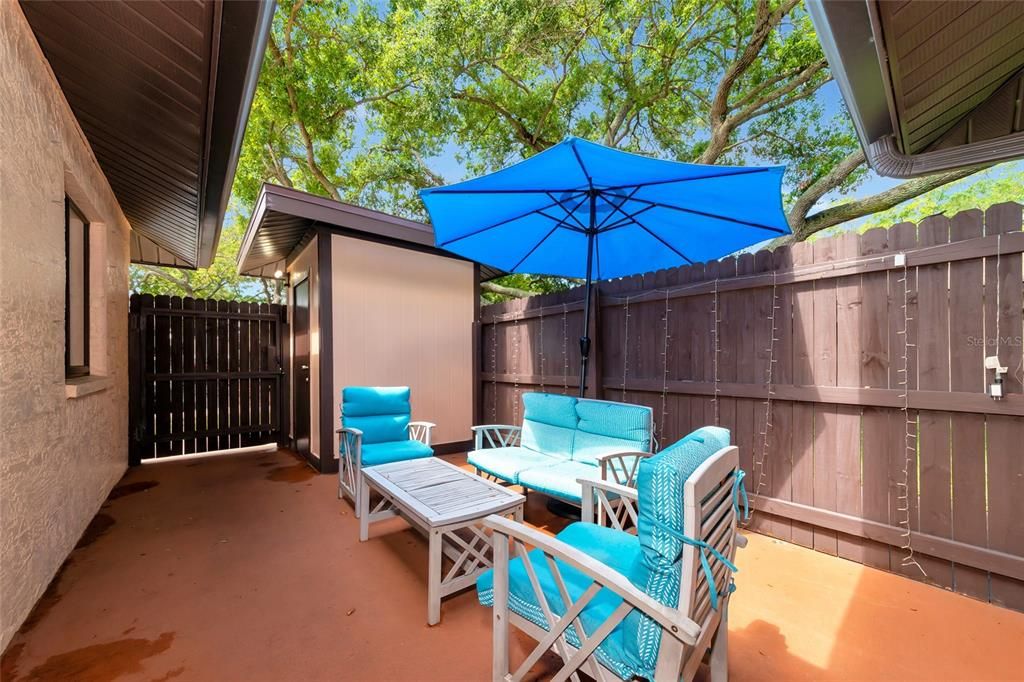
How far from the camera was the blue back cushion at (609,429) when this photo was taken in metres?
3.05

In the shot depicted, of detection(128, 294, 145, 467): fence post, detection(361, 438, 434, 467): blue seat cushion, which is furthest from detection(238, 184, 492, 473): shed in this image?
detection(128, 294, 145, 467): fence post

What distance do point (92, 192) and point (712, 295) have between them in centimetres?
499

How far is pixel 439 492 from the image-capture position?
8.22 feet

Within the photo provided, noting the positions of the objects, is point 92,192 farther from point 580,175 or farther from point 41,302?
point 580,175

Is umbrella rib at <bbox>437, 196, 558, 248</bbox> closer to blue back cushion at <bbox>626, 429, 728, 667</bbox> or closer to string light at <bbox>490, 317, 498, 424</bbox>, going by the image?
string light at <bbox>490, 317, 498, 424</bbox>

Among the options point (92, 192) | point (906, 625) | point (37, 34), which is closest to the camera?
point (906, 625)

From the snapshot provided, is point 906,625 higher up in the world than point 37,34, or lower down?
lower down

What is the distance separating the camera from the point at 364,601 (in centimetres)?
217

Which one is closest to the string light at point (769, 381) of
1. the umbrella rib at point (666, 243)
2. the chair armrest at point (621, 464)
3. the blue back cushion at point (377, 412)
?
the umbrella rib at point (666, 243)

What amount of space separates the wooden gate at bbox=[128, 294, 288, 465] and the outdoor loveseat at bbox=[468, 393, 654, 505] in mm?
4165

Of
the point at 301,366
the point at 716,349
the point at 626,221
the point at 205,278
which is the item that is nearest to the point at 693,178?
the point at 626,221

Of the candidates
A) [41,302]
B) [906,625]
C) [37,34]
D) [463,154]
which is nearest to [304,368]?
[41,302]

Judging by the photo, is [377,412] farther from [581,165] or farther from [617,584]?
[617,584]

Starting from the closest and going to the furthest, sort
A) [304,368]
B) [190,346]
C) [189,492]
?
1. [189,492]
2. [304,368]
3. [190,346]
